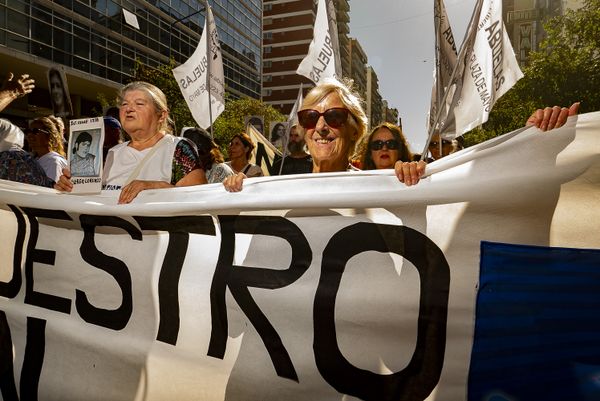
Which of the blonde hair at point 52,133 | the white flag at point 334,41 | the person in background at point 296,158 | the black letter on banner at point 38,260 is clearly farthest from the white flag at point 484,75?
the blonde hair at point 52,133

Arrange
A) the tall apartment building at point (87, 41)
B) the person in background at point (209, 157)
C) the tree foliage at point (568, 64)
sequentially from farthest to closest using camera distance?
the tall apartment building at point (87, 41) < the tree foliage at point (568, 64) < the person in background at point (209, 157)

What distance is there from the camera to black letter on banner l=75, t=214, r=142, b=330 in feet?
6.83

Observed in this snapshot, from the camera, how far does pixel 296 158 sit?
4715mm

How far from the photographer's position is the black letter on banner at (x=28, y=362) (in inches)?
83.0

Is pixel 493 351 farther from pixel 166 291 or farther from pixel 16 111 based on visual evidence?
pixel 16 111

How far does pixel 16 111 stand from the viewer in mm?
22859

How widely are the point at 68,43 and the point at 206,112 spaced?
21635mm

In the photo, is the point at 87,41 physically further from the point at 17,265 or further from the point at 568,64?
the point at 17,265

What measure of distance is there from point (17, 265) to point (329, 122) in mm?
1824

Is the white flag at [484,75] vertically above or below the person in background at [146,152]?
above

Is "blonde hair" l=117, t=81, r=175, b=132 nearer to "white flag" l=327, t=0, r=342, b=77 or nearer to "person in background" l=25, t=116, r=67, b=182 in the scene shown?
"person in background" l=25, t=116, r=67, b=182

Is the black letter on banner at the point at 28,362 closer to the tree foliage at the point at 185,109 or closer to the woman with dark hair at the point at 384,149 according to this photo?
the woman with dark hair at the point at 384,149

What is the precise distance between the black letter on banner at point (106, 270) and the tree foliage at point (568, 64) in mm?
22633

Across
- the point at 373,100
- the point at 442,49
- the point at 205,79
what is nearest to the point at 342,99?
the point at 442,49
